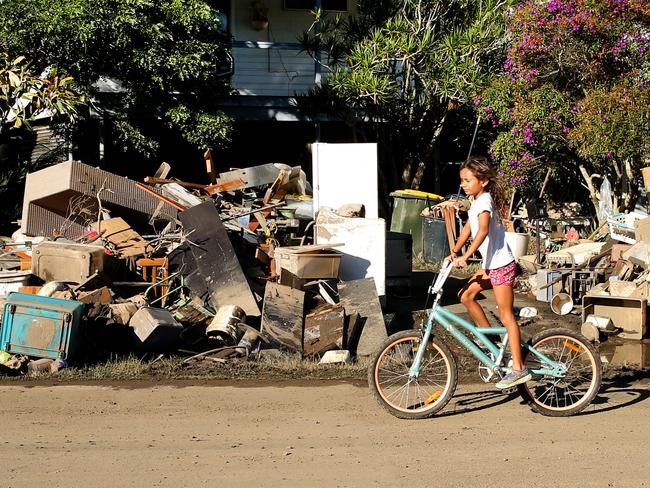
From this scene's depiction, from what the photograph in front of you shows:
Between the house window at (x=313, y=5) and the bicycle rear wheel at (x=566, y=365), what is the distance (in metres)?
14.1

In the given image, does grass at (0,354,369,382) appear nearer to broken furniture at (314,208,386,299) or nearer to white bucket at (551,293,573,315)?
broken furniture at (314,208,386,299)

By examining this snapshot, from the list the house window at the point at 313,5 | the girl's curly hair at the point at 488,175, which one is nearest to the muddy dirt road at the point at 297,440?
the girl's curly hair at the point at 488,175

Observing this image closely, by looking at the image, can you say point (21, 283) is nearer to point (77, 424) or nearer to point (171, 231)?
point (171, 231)

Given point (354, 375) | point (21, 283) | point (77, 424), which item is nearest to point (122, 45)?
point (21, 283)

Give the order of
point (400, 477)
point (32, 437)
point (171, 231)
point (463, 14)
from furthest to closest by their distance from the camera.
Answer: point (463, 14)
point (171, 231)
point (32, 437)
point (400, 477)

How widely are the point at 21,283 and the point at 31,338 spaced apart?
72.8 inches

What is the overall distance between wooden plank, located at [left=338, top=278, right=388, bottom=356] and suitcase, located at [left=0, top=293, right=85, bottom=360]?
2.86 meters

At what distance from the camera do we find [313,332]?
942cm

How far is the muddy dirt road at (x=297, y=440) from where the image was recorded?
5.50m

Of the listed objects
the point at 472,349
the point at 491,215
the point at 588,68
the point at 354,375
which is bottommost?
the point at 354,375

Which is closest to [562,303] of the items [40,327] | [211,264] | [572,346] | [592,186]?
[592,186]

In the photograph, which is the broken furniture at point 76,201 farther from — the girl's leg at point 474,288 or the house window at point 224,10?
the house window at point 224,10

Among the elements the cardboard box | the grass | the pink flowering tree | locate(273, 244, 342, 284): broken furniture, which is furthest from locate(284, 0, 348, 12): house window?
the grass

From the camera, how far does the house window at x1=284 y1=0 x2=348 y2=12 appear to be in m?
19.8
